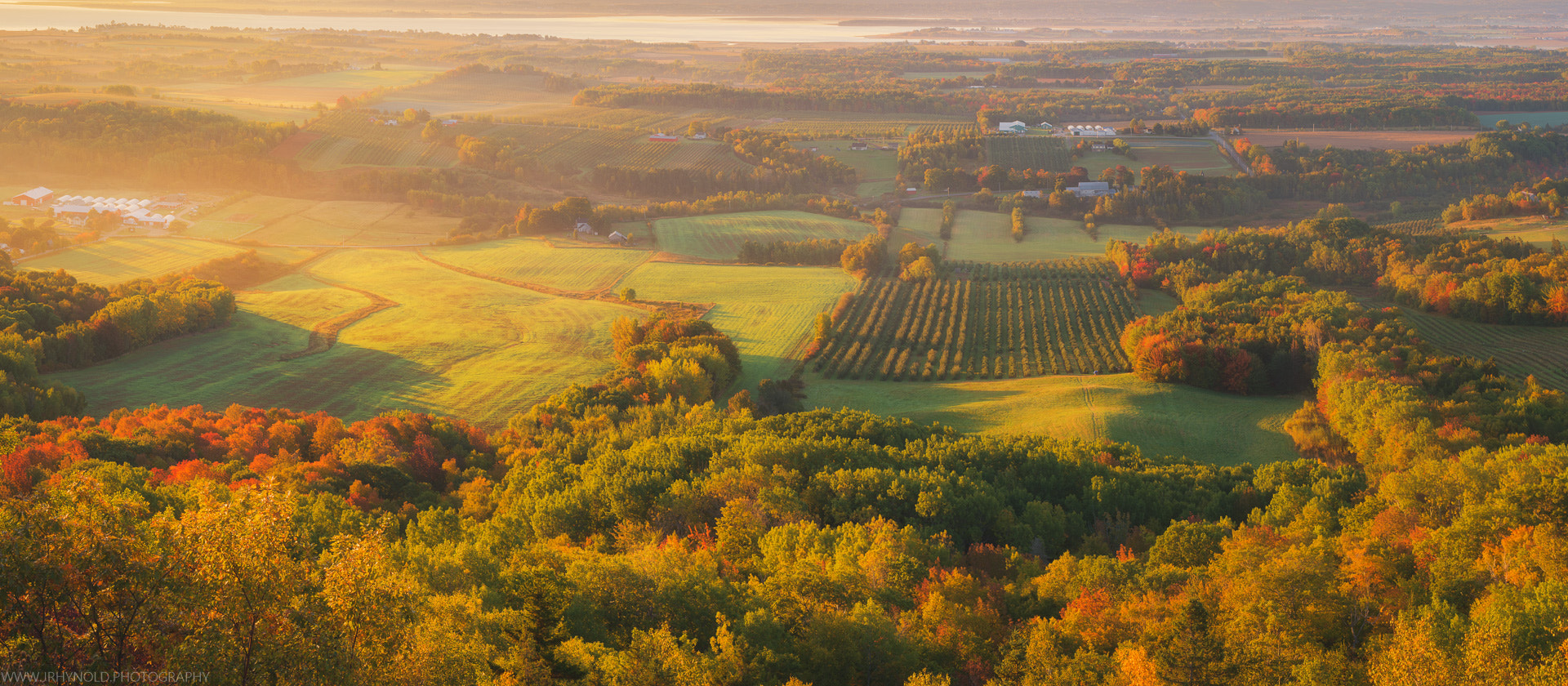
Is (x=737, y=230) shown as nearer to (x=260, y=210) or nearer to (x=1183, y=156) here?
(x=260, y=210)

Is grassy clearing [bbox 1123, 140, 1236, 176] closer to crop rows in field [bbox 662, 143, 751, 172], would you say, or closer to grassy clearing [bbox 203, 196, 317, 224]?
crop rows in field [bbox 662, 143, 751, 172]

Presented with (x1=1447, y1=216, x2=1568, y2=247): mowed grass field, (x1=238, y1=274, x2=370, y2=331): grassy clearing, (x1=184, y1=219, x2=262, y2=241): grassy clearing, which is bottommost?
(x1=238, y1=274, x2=370, y2=331): grassy clearing

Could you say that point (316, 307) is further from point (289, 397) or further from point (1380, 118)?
point (1380, 118)

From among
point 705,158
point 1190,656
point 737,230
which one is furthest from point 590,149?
point 1190,656

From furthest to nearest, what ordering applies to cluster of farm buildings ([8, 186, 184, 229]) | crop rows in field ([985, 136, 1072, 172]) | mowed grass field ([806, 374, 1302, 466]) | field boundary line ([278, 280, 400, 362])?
crop rows in field ([985, 136, 1072, 172]), cluster of farm buildings ([8, 186, 184, 229]), field boundary line ([278, 280, 400, 362]), mowed grass field ([806, 374, 1302, 466])

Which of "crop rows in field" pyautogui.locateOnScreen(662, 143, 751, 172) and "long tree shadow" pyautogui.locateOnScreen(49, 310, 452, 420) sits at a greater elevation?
"crop rows in field" pyautogui.locateOnScreen(662, 143, 751, 172)

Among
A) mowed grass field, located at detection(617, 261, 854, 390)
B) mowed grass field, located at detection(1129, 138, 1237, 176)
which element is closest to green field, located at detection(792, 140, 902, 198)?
mowed grass field, located at detection(1129, 138, 1237, 176)

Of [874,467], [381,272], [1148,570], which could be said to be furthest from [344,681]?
[381,272]
